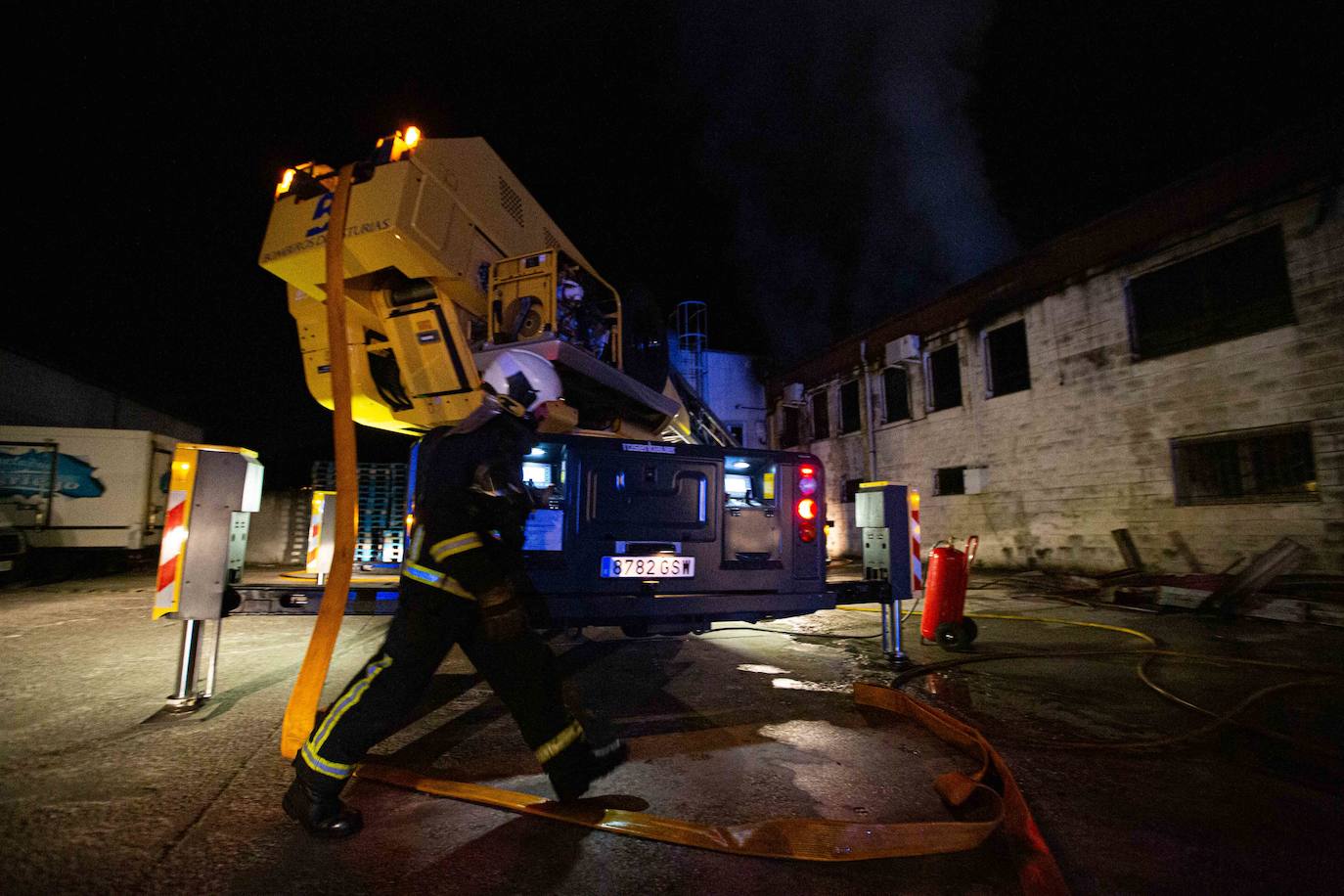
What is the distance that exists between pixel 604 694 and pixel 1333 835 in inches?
137

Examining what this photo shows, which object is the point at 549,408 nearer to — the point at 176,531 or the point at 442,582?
the point at 442,582

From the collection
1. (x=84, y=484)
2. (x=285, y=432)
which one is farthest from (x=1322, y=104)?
(x=285, y=432)

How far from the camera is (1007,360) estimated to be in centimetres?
1375

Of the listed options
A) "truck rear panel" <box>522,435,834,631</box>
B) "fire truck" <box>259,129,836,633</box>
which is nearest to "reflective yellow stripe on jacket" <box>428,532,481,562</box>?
"fire truck" <box>259,129,836,633</box>

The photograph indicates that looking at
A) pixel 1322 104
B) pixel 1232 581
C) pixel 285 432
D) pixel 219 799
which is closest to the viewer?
pixel 219 799

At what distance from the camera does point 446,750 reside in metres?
3.02

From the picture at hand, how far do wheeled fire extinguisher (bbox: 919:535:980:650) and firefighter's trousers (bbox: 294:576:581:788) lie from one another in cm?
429

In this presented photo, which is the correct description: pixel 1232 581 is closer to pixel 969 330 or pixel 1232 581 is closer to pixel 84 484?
pixel 969 330

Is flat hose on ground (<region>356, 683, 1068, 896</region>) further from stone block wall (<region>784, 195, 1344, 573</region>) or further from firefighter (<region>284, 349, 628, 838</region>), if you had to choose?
stone block wall (<region>784, 195, 1344, 573</region>)

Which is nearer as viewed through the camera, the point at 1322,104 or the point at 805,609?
the point at 805,609

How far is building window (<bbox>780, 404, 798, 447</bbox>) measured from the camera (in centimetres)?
2117

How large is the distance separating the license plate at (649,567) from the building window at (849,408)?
1543 cm

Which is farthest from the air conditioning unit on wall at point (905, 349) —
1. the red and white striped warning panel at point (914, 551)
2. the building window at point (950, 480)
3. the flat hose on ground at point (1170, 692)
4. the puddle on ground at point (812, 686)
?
the puddle on ground at point (812, 686)

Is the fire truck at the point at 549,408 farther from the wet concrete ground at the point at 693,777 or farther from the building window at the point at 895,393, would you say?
the building window at the point at 895,393
